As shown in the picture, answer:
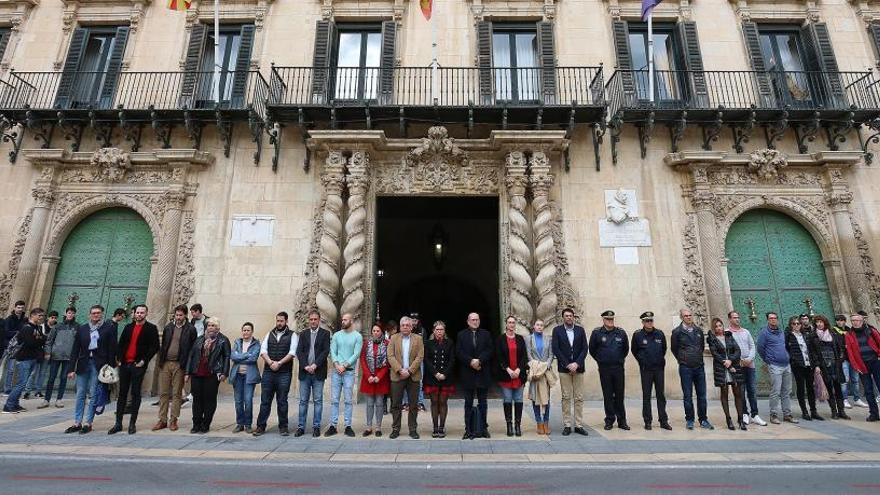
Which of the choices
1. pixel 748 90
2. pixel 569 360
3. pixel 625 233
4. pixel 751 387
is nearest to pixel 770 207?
pixel 748 90

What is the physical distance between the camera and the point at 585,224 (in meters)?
11.8

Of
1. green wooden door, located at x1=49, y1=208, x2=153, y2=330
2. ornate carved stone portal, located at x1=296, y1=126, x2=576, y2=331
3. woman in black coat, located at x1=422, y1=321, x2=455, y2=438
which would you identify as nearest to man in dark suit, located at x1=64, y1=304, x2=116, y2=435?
ornate carved stone portal, located at x1=296, y1=126, x2=576, y2=331

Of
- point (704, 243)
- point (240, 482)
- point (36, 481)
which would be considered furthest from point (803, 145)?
point (36, 481)

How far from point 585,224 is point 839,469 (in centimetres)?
728

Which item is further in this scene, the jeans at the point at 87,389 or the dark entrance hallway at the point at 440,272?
the dark entrance hallway at the point at 440,272

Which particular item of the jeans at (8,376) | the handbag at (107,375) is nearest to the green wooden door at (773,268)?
the handbag at (107,375)

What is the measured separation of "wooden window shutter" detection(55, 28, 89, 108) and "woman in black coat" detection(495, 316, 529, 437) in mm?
14175

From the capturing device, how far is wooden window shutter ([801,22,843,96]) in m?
12.5

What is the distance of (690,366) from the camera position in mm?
7770

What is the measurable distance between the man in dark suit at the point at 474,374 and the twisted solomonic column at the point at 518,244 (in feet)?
11.3

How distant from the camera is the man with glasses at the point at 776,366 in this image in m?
8.32

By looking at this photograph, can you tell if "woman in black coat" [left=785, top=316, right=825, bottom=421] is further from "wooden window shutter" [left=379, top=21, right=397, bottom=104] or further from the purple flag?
"wooden window shutter" [left=379, top=21, right=397, bottom=104]

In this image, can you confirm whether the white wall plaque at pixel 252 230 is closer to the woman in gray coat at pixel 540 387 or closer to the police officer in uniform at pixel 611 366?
the woman in gray coat at pixel 540 387

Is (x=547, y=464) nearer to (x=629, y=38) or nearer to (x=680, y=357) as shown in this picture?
(x=680, y=357)
